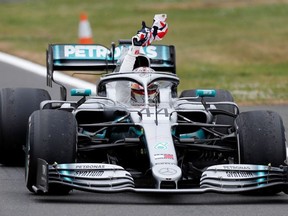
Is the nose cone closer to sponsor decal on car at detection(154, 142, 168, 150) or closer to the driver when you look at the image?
sponsor decal on car at detection(154, 142, 168, 150)

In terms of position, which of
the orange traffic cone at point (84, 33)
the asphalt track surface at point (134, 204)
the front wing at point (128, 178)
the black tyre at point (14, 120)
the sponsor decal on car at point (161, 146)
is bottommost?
the asphalt track surface at point (134, 204)

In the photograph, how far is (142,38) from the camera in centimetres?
1279

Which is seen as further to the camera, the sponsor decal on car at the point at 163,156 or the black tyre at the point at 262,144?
the black tyre at the point at 262,144

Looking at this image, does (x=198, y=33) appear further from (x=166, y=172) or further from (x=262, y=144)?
(x=166, y=172)

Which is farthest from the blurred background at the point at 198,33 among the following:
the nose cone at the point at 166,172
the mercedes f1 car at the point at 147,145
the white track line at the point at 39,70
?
the nose cone at the point at 166,172

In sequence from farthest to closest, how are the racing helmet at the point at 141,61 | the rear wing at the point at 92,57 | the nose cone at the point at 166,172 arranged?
the rear wing at the point at 92,57, the racing helmet at the point at 141,61, the nose cone at the point at 166,172

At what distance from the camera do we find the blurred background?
71.9ft

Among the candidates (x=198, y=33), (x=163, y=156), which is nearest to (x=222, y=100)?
(x=163, y=156)

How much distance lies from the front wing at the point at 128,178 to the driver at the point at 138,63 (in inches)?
75.7

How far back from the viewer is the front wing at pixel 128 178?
413 inches

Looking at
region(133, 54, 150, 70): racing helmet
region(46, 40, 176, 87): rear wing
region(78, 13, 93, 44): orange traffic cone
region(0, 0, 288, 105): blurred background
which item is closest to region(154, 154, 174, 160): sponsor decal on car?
region(133, 54, 150, 70): racing helmet

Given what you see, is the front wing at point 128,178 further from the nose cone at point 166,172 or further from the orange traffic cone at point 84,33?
the orange traffic cone at point 84,33

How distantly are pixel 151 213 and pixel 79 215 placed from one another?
1.96ft

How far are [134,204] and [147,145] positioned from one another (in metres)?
0.64
